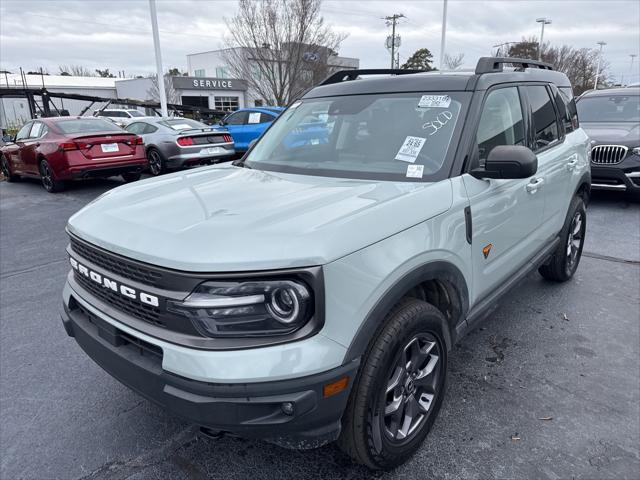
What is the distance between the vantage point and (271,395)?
1.66 metres

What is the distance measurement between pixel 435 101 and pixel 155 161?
9189mm

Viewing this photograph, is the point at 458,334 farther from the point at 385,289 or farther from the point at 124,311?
the point at 124,311

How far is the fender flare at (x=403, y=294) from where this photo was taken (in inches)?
71.8

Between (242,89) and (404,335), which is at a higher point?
(242,89)

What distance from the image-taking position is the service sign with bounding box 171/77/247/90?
4153 cm

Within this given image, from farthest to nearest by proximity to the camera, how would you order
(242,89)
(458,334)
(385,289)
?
1. (242,89)
2. (458,334)
3. (385,289)

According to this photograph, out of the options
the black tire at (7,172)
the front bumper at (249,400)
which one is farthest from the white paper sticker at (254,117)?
the front bumper at (249,400)

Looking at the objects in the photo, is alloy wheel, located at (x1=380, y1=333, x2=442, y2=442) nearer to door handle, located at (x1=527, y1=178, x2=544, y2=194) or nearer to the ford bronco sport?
the ford bronco sport

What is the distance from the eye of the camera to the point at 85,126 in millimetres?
9250

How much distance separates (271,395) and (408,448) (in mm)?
978

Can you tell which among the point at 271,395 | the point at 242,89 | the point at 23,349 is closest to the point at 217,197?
the point at 271,395

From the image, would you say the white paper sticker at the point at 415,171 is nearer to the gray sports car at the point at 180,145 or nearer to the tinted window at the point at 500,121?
the tinted window at the point at 500,121

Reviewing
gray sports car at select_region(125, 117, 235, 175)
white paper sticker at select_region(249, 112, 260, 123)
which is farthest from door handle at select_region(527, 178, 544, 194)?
white paper sticker at select_region(249, 112, 260, 123)

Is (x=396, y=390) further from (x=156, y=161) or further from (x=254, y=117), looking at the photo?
(x=254, y=117)
